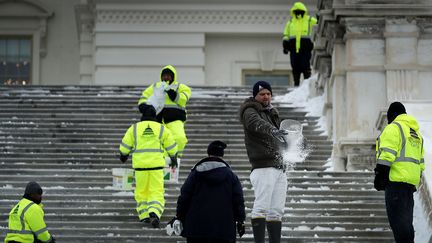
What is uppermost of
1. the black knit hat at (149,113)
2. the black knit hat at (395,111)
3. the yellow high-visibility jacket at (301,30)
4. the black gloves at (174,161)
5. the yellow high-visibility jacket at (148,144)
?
the yellow high-visibility jacket at (301,30)

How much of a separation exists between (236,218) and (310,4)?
21.8m

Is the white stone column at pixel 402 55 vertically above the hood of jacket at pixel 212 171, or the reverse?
the white stone column at pixel 402 55

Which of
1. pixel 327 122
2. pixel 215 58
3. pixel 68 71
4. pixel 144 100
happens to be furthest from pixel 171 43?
pixel 144 100

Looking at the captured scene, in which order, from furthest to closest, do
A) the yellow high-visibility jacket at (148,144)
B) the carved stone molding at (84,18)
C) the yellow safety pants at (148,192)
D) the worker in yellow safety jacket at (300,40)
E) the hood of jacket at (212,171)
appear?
the carved stone molding at (84,18), the worker in yellow safety jacket at (300,40), the yellow high-visibility jacket at (148,144), the yellow safety pants at (148,192), the hood of jacket at (212,171)

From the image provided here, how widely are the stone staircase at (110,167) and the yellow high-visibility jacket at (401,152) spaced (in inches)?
64.6

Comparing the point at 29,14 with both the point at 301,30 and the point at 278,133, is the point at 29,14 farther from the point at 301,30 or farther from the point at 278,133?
the point at 278,133

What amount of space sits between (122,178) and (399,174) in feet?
15.8

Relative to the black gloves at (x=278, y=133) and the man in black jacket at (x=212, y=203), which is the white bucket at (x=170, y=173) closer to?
the black gloves at (x=278, y=133)

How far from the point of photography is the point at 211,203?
12.6 meters

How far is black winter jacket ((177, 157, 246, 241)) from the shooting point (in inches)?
492

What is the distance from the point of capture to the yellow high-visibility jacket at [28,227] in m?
14.1

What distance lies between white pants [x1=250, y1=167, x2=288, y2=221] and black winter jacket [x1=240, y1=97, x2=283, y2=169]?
0.09 meters

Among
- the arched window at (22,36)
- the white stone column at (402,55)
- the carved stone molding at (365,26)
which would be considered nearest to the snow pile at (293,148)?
the white stone column at (402,55)

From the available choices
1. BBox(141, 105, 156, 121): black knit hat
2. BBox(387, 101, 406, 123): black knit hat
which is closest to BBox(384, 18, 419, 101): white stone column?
BBox(141, 105, 156, 121): black knit hat
